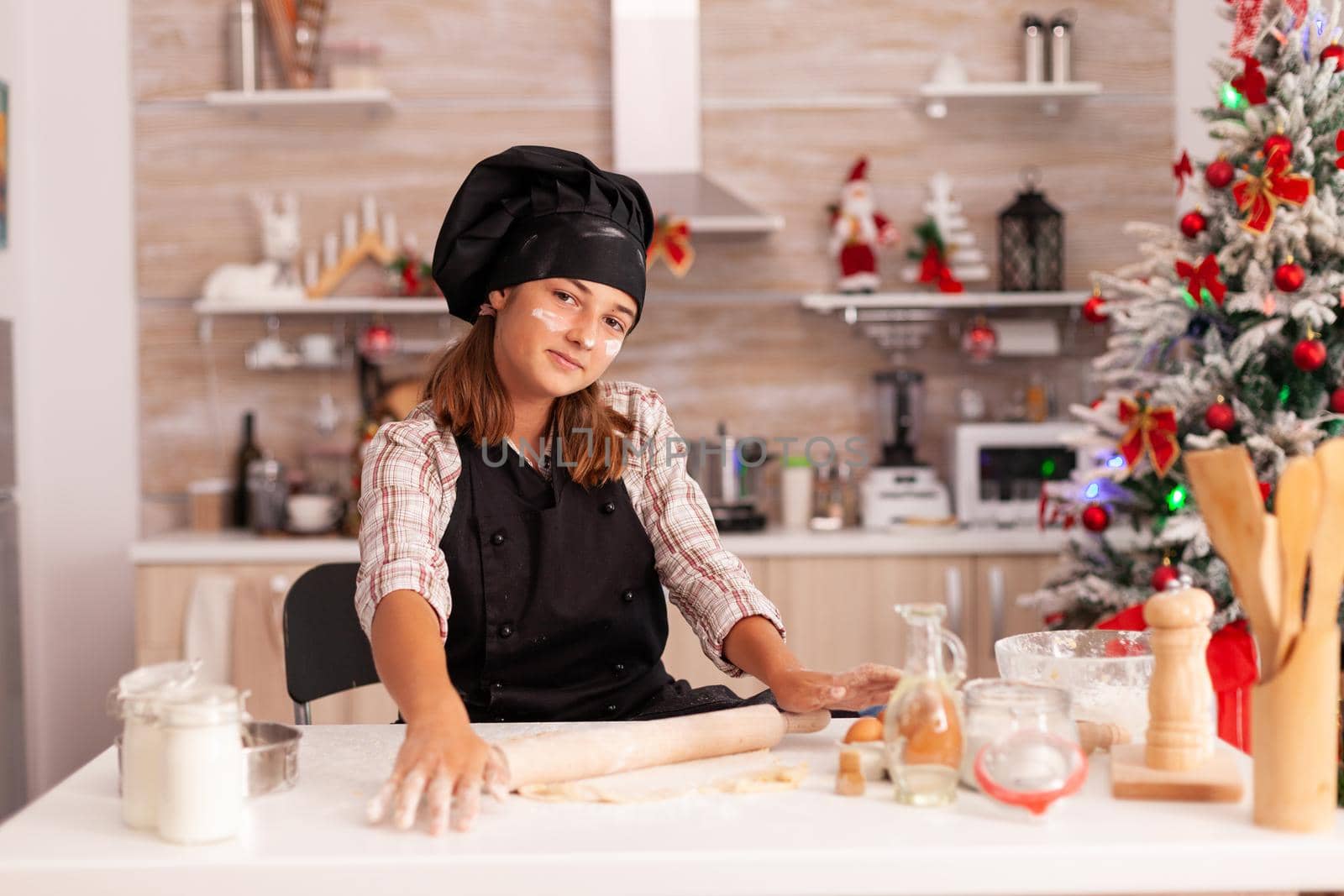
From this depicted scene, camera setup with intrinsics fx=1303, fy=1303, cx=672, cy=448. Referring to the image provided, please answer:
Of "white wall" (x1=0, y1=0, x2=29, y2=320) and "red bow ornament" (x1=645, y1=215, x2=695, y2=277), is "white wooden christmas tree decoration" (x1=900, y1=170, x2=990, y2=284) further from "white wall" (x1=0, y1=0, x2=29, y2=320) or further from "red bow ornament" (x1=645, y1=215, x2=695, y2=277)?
"white wall" (x1=0, y1=0, x2=29, y2=320)

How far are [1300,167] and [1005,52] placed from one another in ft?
4.73

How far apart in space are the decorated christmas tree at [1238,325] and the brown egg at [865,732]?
1.41 metres

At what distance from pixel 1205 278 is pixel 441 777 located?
2.05 metres

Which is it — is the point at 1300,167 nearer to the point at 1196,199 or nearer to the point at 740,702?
the point at 1196,199

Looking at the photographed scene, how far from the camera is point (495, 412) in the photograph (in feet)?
5.66

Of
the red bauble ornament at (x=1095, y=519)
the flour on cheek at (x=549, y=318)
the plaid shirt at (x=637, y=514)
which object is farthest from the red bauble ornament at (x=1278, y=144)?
the flour on cheek at (x=549, y=318)

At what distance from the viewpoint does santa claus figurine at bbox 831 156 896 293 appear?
3.65 meters

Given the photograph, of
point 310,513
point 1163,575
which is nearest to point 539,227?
point 1163,575

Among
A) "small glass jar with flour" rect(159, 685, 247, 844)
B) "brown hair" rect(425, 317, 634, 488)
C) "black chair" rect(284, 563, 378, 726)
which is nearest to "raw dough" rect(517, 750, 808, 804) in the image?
"small glass jar with flour" rect(159, 685, 247, 844)

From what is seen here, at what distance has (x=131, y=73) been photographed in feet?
12.3

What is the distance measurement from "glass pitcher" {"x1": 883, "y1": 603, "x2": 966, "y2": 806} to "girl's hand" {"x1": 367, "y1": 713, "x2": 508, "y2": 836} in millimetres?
333

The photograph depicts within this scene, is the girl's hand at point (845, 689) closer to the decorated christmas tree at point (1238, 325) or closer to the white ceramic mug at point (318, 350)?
the decorated christmas tree at point (1238, 325)

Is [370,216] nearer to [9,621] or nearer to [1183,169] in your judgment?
[9,621]

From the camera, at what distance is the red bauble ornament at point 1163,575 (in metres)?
2.44
